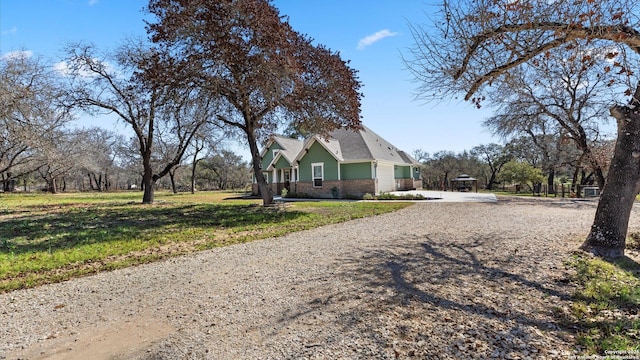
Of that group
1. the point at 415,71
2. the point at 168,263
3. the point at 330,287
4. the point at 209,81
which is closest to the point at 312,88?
the point at 209,81

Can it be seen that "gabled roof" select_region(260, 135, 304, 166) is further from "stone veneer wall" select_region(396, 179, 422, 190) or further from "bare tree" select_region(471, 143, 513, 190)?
"bare tree" select_region(471, 143, 513, 190)

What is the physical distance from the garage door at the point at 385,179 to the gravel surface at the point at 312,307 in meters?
17.2

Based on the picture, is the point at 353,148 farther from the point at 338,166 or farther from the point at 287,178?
the point at 287,178

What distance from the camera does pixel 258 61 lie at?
11383 millimetres

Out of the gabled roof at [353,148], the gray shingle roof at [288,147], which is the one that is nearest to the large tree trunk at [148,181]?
the gabled roof at [353,148]

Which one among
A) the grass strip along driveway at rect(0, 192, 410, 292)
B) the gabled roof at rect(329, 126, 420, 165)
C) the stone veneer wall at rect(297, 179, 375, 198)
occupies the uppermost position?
the gabled roof at rect(329, 126, 420, 165)

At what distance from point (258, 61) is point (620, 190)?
1004 centimetres

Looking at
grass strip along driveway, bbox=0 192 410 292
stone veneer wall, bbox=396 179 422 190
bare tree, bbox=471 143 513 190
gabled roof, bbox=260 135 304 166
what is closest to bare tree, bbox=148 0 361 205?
grass strip along driveway, bbox=0 192 410 292

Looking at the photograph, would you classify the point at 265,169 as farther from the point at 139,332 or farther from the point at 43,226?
the point at 139,332

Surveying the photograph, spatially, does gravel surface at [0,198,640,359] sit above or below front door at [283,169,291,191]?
below

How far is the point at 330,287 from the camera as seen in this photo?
4.36 meters

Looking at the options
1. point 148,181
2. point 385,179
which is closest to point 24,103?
Answer: point 148,181

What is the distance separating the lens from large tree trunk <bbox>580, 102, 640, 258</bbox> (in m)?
5.56

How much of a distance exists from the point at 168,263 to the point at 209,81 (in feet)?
26.1
